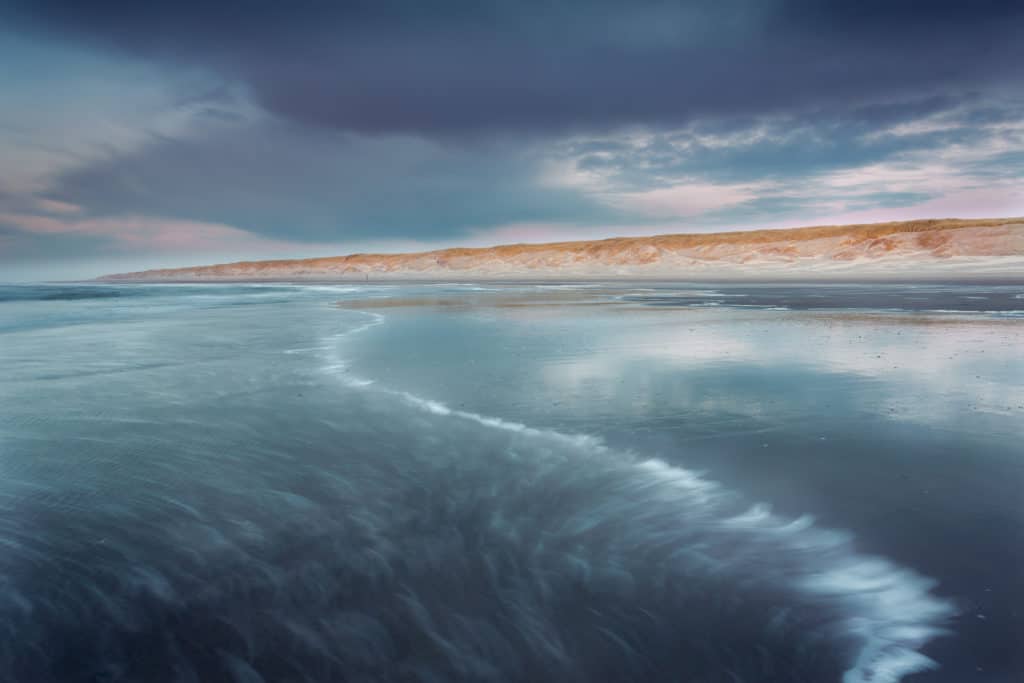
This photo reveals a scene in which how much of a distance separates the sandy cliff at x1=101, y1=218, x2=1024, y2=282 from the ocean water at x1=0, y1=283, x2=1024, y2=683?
59.2m

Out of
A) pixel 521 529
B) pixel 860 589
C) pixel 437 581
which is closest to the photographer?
pixel 860 589

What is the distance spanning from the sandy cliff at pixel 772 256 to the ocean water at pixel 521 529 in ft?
194

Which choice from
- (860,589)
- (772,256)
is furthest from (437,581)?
(772,256)

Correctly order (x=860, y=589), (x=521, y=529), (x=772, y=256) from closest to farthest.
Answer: (x=860, y=589) < (x=521, y=529) < (x=772, y=256)

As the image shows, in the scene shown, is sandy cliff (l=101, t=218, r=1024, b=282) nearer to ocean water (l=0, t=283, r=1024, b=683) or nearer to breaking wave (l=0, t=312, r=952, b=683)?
ocean water (l=0, t=283, r=1024, b=683)

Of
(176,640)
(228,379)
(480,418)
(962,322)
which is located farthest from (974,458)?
(962,322)

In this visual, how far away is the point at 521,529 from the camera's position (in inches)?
149

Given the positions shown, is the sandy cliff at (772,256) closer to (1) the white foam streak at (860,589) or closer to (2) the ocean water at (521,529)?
(2) the ocean water at (521,529)

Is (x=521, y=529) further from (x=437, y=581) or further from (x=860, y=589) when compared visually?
(x=860, y=589)

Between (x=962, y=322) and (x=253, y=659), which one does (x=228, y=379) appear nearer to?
(x=253, y=659)

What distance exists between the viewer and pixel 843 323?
15078 mm

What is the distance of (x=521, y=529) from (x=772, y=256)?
8731 cm

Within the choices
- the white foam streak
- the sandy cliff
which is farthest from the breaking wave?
the sandy cliff

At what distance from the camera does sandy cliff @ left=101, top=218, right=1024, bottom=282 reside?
203ft
